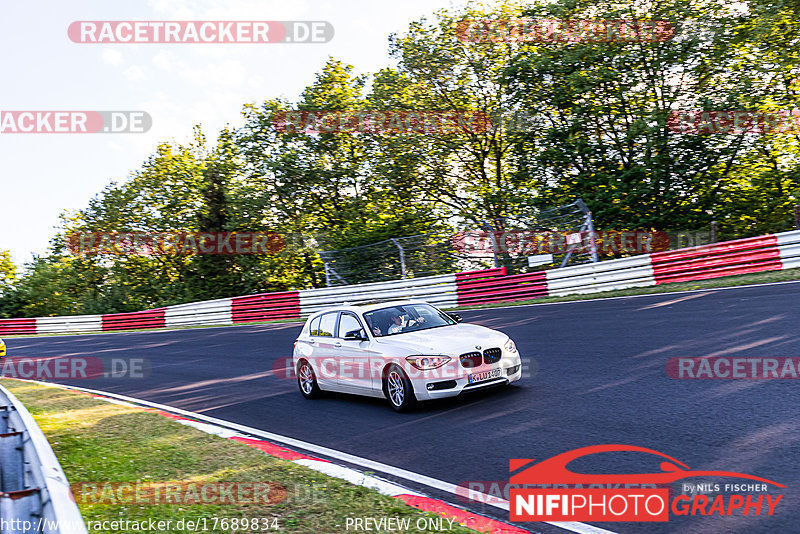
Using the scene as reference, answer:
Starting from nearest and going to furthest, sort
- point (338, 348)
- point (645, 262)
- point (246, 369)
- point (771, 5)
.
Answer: point (338, 348) → point (246, 369) → point (645, 262) → point (771, 5)

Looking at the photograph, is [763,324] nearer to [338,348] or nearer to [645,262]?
[338,348]

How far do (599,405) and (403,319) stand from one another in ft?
10.6

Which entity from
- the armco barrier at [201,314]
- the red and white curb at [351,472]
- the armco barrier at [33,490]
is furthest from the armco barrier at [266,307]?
the armco barrier at [33,490]

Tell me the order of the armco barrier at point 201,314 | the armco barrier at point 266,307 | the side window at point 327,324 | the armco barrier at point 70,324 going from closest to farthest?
the side window at point 327,324
the armco barrier at point 266,307
the armco barrier at point 201,314
the armco barrier at point 70,324

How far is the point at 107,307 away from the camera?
46.8 m

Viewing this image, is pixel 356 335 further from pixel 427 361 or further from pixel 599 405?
pixel 599 405

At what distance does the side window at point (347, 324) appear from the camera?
10.2m

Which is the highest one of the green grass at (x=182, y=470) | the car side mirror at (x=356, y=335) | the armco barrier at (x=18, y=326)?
the car side mirror at (x=356, y=335)

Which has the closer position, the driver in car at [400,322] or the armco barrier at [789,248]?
the driver in car at [400,322]

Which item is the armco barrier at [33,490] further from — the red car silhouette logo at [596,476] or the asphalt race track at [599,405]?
the red car silhouette logo at [596,476]

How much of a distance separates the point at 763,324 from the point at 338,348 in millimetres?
6630

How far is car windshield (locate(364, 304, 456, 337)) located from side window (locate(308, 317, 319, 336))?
1351 mm

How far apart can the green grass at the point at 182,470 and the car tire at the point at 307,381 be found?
222 centimetres

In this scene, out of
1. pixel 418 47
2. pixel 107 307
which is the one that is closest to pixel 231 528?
pixel 418 47
